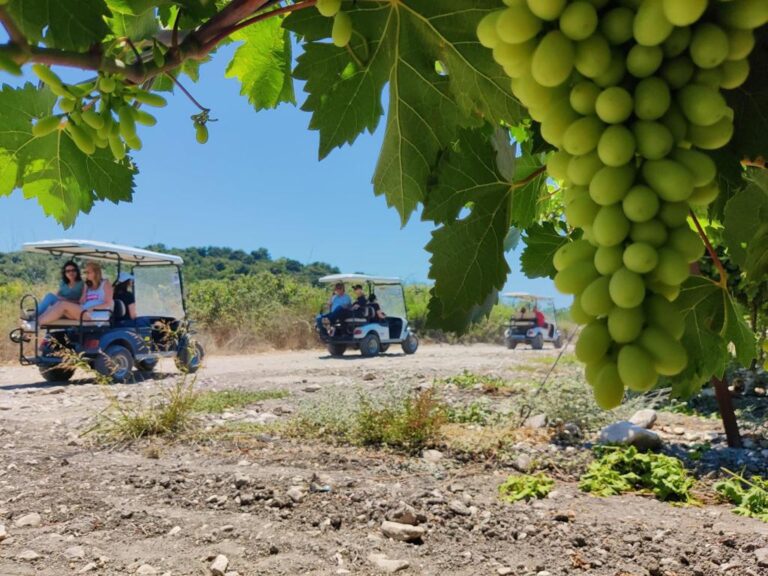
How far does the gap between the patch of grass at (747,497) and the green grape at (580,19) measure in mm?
3810

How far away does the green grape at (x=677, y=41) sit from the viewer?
37 centimetres

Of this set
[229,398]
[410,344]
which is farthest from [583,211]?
[410,344]

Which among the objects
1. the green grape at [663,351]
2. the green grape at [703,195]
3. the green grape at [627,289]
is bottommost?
the green grape at [663,351]

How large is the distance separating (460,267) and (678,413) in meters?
6.66

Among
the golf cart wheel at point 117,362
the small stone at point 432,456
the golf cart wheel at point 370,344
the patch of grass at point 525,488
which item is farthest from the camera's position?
the golf cart wheel at point 370,344

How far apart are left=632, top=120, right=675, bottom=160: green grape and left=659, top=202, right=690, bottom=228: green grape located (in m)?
0.03

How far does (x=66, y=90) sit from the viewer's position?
939 mm

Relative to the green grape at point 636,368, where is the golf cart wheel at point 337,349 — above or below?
below

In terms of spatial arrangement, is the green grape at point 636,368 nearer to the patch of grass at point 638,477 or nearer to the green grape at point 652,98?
the green grape at point 652,98

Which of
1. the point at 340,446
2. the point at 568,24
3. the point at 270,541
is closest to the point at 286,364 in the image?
the point at 340,446

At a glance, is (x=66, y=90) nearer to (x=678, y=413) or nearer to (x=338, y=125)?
(x=338, y=125)

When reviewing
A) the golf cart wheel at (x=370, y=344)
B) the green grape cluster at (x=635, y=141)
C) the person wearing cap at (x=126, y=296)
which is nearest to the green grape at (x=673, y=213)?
the green grape cluster at (x=635, y=141)

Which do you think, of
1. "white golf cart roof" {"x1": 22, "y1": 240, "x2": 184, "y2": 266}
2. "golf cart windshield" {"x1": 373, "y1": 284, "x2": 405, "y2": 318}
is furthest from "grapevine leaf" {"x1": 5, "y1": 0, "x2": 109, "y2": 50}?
"golf cart windshield" {"x1": 373, "y1": 284, "x2": 405, "y2": 318}

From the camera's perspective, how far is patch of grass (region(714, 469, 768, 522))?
11.6 feet
